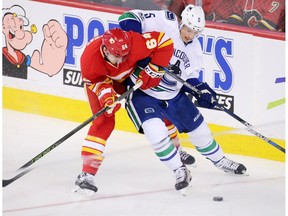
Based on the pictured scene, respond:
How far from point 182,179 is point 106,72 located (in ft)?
2.26

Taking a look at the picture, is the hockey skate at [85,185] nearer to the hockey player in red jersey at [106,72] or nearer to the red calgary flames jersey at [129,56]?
the hockey player in red jersey at [106,72]

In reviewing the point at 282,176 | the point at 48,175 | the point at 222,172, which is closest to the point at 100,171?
the point at 48,175

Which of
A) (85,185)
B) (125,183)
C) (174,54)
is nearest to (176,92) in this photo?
(174,54)

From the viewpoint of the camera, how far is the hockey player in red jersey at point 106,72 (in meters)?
4.89

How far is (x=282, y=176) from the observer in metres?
A: 5.43

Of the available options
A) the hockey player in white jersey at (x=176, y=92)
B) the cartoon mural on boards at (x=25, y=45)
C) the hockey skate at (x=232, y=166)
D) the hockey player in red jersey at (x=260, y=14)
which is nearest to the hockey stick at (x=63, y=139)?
the hockey player in white jersey at (x=176, y=92)

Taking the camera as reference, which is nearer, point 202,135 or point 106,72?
point 106,72

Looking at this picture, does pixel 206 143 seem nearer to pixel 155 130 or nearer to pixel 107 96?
pixel 155 130

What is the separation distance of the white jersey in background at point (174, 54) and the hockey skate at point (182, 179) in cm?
41

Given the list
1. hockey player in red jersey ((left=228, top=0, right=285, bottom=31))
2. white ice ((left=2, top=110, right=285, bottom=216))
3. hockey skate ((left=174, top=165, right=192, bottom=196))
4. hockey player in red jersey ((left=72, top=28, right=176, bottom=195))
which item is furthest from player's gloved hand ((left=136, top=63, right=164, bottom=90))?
hockey player in red jersey ((left=228, top=0, right=285, bottom=31))

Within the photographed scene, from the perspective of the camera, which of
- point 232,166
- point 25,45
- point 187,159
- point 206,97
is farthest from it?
point 25,45

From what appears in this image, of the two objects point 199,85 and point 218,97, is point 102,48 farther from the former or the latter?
point 218,97

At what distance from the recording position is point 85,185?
5062 millimetres

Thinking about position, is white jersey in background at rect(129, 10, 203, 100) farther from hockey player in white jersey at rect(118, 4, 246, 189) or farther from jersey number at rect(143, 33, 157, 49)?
jersey number at rect(143, 33, 157, 49)
